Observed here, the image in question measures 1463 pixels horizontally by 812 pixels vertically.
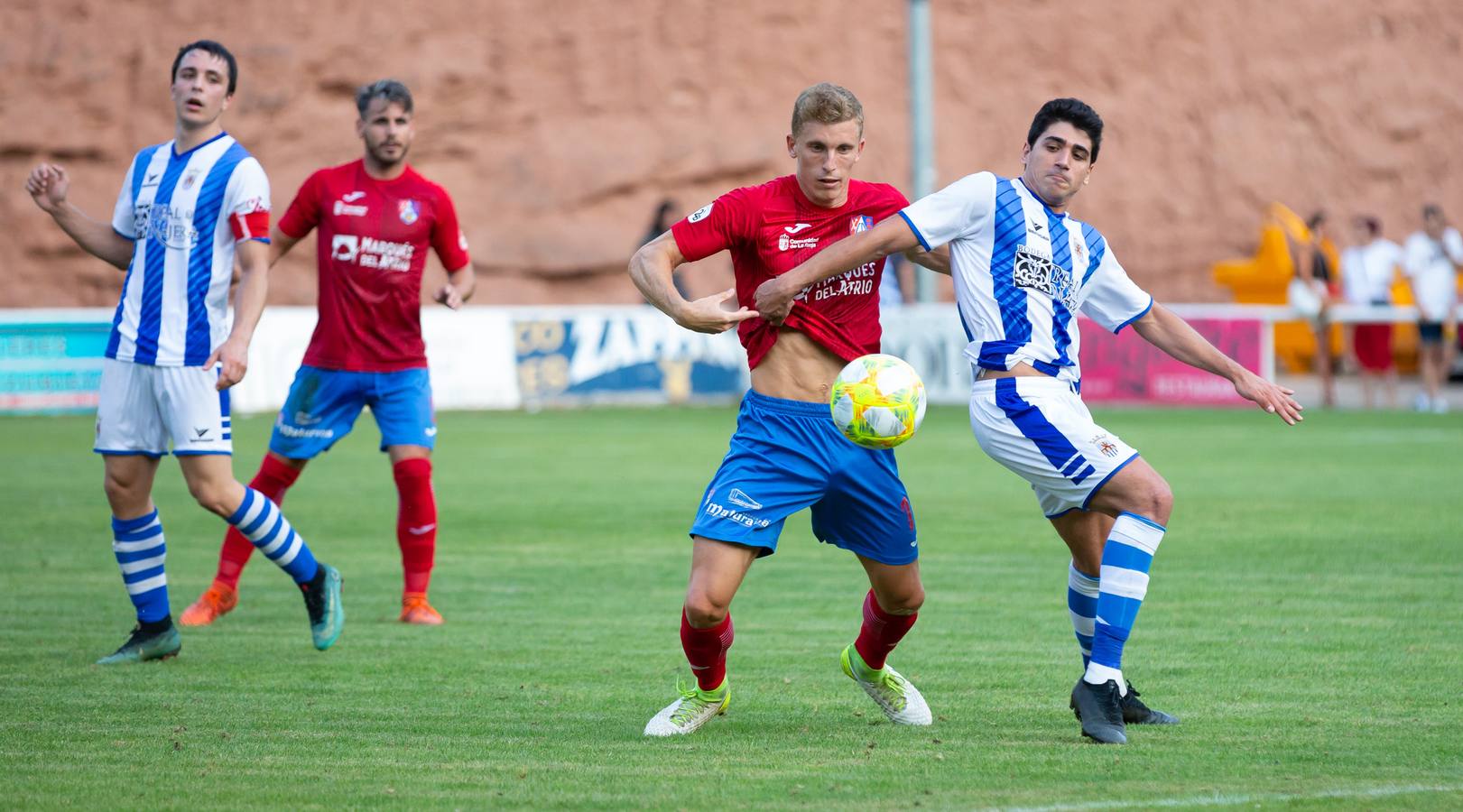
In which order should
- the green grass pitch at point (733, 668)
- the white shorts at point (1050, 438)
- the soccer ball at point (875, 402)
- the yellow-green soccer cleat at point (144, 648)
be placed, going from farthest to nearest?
the yellow-green soccer cleat at point (144, 648), the white shorts at point (1050, 438), the soccer ball at point (875, 402), the green grass pitch at point (733, 668)

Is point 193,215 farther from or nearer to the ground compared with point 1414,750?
farther from the ground

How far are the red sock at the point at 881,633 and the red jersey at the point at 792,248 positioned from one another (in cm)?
86

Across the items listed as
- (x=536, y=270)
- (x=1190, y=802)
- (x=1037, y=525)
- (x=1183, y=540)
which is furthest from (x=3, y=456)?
(x=536, y=270)

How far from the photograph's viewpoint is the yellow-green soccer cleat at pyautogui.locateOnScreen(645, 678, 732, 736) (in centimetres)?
555

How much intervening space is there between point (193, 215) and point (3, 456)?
9785 millimetres

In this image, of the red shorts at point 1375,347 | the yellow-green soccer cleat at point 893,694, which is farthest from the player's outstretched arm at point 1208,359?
the red shorts at point 1375,347

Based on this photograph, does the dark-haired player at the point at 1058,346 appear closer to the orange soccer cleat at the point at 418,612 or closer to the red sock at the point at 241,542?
the orange soccer cleat at the point at 418,612

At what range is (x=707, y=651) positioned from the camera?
18.5 ft

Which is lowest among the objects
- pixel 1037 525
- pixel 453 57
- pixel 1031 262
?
pixel 1037 525

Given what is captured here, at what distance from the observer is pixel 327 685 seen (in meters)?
6.35

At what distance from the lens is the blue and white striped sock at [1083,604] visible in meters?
5.92

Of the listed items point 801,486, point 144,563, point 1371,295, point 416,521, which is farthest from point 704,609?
point 1371,295

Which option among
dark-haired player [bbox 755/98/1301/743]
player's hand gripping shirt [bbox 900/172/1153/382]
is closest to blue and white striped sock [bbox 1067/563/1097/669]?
dark-haired player [bbox 755/98/1301/743]

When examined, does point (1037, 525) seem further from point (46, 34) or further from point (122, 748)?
point (46, 34)
